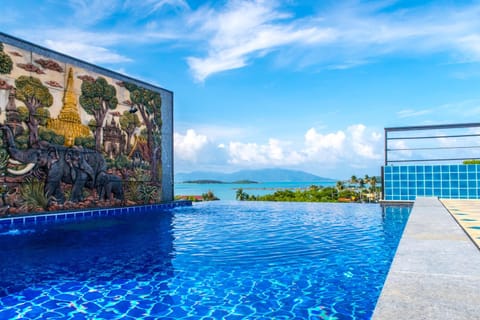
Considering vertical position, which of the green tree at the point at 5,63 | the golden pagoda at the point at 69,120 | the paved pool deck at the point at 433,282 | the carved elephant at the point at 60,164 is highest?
the green tree at the point at 5,63

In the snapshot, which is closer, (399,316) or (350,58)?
(399,316)

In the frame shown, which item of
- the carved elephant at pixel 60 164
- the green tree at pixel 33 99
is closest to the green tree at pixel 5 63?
the green tree at pixel 33 99

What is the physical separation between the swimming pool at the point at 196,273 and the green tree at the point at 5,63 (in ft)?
14.5

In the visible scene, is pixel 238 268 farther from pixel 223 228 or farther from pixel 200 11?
pixel 200 11

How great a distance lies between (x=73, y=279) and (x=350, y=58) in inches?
587

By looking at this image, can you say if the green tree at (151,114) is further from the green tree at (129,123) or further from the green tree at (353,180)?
the green tree at (353,180)

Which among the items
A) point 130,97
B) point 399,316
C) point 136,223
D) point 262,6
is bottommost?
point 136,223

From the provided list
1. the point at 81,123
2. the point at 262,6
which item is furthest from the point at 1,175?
the point at 262,6

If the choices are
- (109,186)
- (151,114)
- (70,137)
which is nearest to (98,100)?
(70,137)

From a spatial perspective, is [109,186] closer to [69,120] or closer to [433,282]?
[69,120]

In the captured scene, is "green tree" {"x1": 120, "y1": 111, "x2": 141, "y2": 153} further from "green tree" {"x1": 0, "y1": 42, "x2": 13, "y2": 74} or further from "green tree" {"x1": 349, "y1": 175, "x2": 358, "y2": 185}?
"green tree" {"x1": 349, "y1": 175, "x2": 358, "y2": 185}

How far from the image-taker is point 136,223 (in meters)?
10.1

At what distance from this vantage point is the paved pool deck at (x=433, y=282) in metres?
1.93

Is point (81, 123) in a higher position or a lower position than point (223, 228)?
higher
